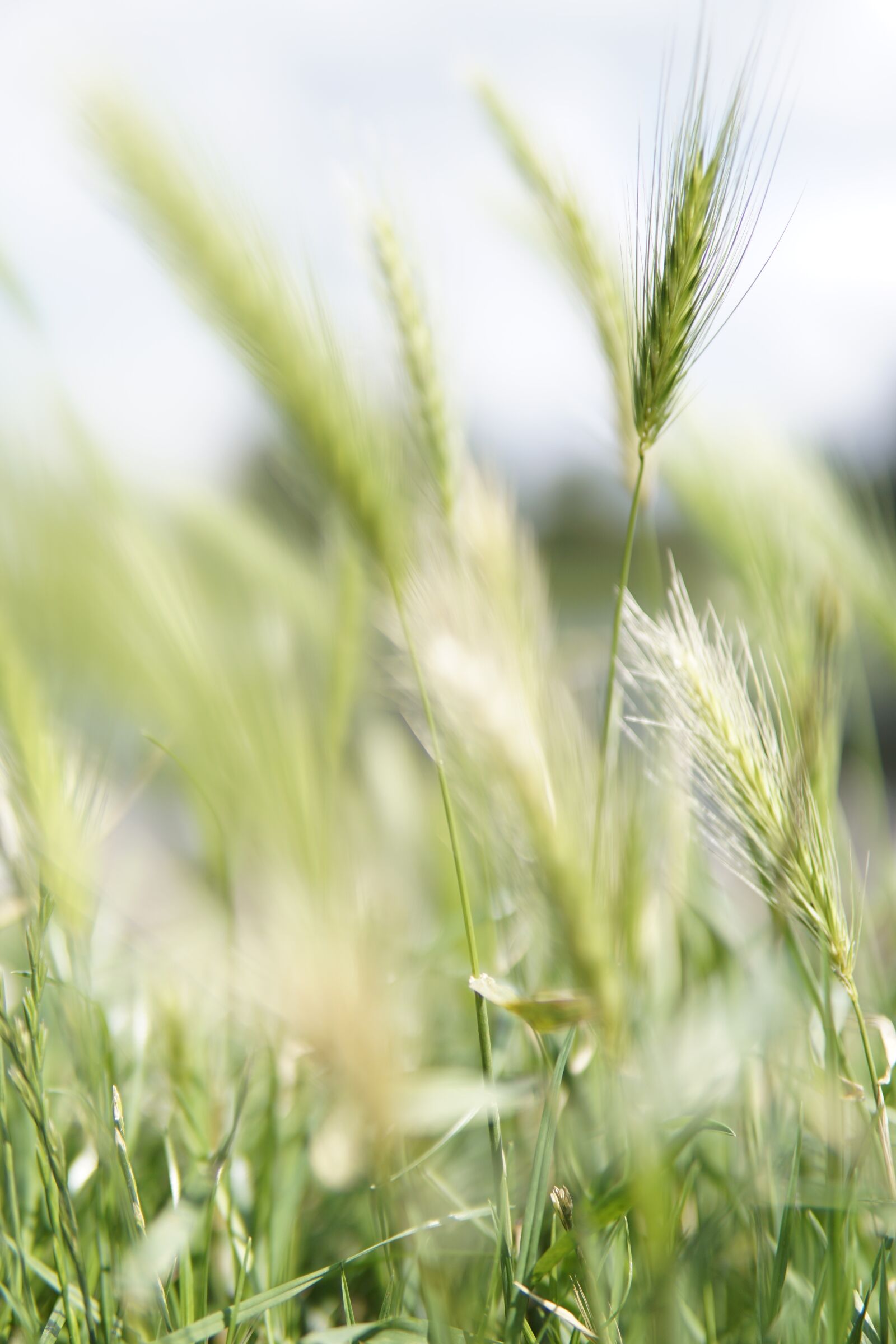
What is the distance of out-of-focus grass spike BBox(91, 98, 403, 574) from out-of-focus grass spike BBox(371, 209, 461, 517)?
0.05 m

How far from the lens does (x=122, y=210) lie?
35 centimetres

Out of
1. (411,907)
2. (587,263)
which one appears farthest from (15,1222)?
(587,263)

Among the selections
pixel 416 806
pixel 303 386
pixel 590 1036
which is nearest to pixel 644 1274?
pixel 590 1036

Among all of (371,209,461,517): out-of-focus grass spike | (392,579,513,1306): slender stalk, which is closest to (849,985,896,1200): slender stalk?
(392,579,513,1306): slender stalk

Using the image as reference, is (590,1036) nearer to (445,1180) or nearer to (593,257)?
(445,1180)

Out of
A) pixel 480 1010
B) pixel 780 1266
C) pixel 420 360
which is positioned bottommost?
pixel 780 1266

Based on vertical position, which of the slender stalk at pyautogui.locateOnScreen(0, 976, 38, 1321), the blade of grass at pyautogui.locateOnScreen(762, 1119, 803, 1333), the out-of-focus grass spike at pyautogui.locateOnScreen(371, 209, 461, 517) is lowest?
the blade of grass at pyautogui.locateOnScreen(762, 1119, 803, 1333)

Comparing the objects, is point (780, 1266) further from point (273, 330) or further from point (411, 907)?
point (273, 330)

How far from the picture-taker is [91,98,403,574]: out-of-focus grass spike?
329 millimetres

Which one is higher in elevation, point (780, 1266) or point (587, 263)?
point (587, 263)

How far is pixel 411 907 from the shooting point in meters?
0.43

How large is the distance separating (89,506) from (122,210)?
0.35 ft

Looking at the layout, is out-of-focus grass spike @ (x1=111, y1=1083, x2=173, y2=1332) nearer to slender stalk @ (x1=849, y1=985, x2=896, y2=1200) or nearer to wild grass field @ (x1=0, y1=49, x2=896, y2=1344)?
wild grass field @ (x1=0, y1=49, x2=896, y2=1344)

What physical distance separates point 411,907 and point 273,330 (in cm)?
24
